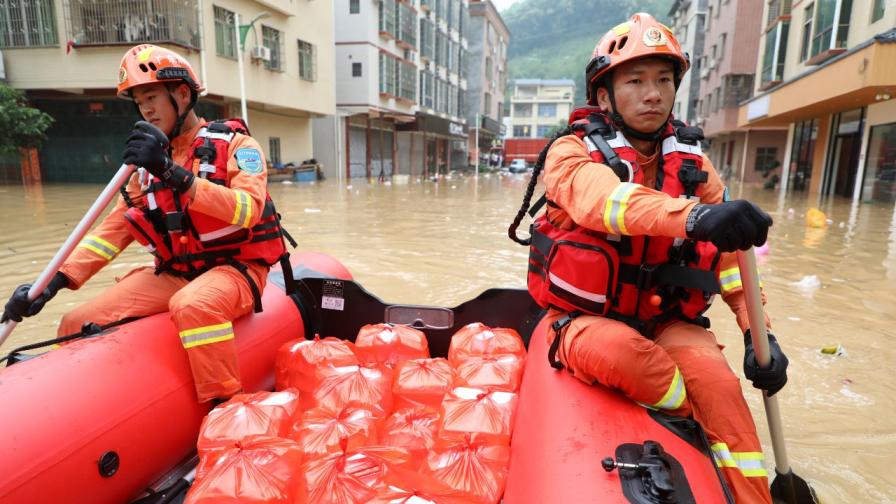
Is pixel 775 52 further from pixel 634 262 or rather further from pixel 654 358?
pixel 654 358

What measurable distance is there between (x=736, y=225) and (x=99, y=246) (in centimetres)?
301

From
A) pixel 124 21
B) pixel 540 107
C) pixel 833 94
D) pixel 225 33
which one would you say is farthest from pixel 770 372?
pixel 540 107

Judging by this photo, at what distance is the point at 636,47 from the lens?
203cm

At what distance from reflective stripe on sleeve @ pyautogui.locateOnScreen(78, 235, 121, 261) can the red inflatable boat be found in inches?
27.6

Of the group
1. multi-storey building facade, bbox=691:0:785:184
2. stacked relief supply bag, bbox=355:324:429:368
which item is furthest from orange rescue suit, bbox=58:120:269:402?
multi-storey building facade, bbox=691:0:785:184

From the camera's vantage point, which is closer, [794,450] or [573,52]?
[794,450]

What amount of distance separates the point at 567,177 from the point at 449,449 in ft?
3.66

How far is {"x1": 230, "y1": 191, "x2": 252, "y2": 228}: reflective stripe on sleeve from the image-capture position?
2.52m

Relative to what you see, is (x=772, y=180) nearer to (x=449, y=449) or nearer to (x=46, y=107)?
(x=449, y=449)

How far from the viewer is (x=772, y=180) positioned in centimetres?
2641

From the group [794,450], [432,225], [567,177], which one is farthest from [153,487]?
[432,225]

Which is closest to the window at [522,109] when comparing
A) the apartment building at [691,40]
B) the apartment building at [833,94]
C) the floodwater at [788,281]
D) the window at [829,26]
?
the apartment building at [691,40]

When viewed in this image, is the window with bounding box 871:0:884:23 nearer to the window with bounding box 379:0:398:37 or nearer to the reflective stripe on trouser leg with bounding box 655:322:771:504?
the reflective stripe on trouser leg with bounding box 655:322:771:504

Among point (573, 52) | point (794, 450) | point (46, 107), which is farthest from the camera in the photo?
point (573, 52)
